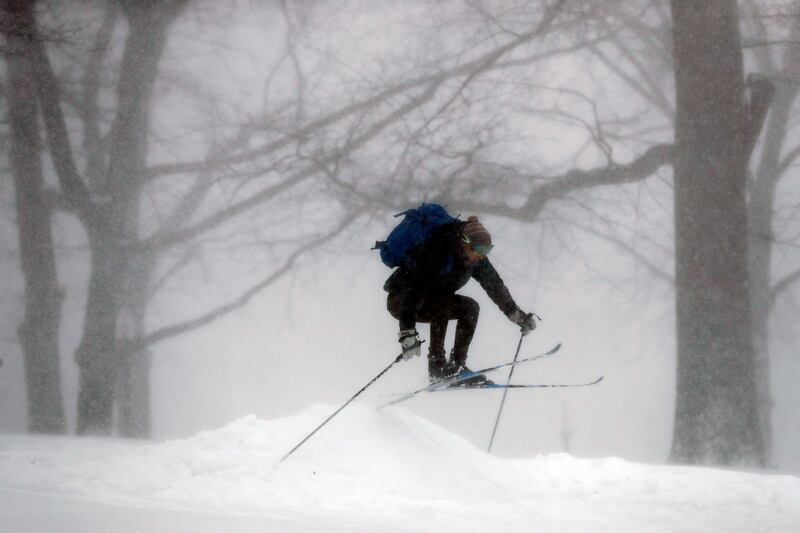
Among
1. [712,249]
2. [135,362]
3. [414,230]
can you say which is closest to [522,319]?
[414,230]

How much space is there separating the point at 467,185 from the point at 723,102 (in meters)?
3.01

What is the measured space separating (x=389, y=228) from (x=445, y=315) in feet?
14.8

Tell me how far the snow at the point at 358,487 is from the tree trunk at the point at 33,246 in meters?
3.53

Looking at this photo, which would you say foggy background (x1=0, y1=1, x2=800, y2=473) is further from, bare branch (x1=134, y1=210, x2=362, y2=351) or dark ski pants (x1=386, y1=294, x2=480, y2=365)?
dark ski pants (x1=386, y1=294, x2=480, y2=365)

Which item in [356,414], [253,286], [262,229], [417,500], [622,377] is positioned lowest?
[417,500]

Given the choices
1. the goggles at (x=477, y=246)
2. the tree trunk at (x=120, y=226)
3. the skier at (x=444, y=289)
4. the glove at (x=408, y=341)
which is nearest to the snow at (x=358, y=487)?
the skier at (x=444, y=289)

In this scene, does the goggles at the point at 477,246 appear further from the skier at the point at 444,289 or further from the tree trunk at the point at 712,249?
the tree trunk at the point at 712,249

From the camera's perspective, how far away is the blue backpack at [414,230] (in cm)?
355

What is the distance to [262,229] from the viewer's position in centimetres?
889

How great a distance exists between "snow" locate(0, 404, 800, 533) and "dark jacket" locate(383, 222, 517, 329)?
0.86 meters

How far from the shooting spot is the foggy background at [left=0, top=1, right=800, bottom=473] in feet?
26.8

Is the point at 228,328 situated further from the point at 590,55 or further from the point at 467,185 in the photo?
the point at 590,55

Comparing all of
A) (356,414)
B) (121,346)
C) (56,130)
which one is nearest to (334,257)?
(121,346)

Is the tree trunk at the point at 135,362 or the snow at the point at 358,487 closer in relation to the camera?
the snow at the point at 358,487
